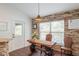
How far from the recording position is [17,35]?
249cm

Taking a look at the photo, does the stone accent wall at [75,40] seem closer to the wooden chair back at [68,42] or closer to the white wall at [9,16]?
the wooden chair back at [68,42]

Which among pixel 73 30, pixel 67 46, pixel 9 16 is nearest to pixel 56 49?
pixel 67 46

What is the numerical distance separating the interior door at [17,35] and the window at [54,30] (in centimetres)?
41

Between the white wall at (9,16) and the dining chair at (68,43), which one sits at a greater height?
the white wall at (9,16)

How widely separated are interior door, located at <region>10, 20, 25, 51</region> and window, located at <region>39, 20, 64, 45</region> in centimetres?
41

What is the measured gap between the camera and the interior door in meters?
2.43

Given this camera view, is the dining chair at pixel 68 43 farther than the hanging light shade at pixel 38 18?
No

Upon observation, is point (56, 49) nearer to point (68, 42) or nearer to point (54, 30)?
point (68, 42)

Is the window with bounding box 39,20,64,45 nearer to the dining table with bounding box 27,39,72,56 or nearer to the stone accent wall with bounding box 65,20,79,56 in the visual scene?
the dining table with bounding box 27,39,72,56

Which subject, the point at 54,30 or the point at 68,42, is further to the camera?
the point at 54,30

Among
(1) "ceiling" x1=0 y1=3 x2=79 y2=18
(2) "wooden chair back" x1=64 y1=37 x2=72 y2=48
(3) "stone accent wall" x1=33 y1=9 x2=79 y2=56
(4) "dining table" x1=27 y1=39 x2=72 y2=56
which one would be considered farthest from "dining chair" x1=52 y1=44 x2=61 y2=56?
(1) "ceiling" x1=0 y1=3 x2=79 y2=18

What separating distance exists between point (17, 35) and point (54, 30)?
2.68 ft

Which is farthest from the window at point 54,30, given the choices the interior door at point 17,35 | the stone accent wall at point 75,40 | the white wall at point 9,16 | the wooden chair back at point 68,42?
the interior door at point 17,35

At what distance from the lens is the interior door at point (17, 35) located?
7.98 feet
